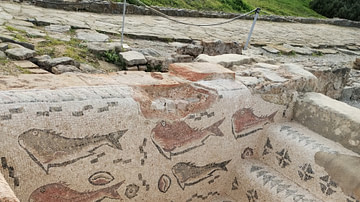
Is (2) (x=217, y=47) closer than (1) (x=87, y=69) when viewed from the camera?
No

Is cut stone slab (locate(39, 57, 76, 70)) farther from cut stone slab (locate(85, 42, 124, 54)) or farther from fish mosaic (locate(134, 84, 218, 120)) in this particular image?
fish mosaic (locate(134, 84, 218, 120))

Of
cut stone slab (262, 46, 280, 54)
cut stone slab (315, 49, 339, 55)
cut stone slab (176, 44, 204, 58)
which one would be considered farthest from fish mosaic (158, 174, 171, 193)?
cut stone slab (315, 49, 339, 55)

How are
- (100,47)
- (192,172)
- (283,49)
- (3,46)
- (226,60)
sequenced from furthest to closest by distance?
(283,49)
(100,47)
(3,46)
(226,60)
(192,172)

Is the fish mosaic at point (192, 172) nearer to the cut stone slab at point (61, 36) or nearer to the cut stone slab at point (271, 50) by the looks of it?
the cut stone slab at point (61, 36)

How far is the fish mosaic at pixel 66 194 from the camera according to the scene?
1643mm

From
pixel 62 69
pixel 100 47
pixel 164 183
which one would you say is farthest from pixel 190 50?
pixel 164 183

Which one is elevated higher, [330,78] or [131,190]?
[330,78]


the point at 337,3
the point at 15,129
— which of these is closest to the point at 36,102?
the point at 15,129

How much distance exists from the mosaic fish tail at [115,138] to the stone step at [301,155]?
1.20 m

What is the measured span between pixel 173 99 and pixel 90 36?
306cm

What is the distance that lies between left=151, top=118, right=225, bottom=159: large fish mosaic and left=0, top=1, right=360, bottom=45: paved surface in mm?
3770

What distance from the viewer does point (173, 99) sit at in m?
2.22

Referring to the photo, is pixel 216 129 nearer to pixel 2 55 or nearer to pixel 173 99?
pixel 173 99

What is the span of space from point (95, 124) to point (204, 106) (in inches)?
30.1
